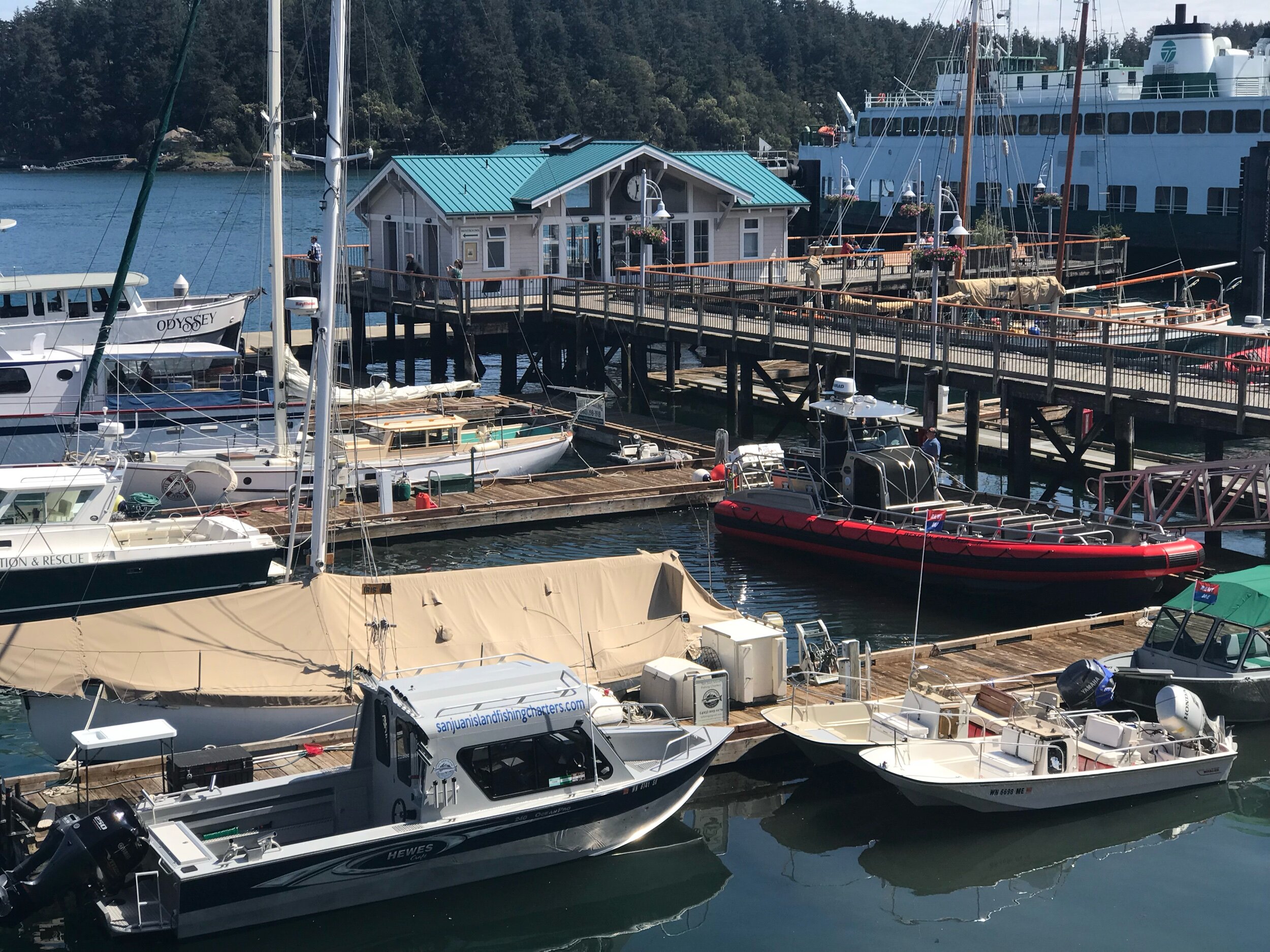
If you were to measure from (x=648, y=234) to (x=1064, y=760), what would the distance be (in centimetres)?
2709

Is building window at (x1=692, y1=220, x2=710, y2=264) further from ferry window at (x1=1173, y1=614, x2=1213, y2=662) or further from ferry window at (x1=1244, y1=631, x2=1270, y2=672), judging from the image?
ferry window at (x1=1244, y1=631, x2=1270, y2=672)

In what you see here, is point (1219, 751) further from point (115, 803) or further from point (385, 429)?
point (385, 429)

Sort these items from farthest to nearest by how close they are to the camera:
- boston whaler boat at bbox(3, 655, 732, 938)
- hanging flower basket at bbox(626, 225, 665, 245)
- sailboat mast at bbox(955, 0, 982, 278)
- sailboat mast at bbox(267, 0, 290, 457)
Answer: hanging flower basket at bbox(626, 225, 665, 245), sailboat mast at bbox(955, 0, 982, 278), sailboat mast at bbox(267, 0, 290, 457), boston whaler boat at bbox(3, 655, 732, 938)

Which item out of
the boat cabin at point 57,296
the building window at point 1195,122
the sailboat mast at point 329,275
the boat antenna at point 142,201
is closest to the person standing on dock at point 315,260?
the boat cabin at point 57,296

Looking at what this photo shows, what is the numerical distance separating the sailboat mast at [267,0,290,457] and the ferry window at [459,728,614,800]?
1340cm

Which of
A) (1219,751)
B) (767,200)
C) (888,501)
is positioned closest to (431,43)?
(767,200)

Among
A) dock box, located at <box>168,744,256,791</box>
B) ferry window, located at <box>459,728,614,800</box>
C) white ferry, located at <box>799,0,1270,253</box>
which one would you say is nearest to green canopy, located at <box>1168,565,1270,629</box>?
ferry window, located at <box>459,728,614,800</box>

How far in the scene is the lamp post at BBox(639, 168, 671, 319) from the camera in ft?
133

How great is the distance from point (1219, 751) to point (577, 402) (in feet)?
71.6

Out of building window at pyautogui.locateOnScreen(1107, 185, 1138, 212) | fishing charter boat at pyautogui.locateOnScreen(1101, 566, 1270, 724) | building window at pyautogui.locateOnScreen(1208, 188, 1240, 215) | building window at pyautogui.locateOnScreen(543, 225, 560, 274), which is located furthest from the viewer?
building window at pyautogui.locateOnScreen(1107, 185, 1138, 212)

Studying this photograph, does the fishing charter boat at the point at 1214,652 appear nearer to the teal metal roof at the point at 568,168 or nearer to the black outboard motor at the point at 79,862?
the black outboard motor at the point at 79,862

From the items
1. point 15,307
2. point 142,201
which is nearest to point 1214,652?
point 142,201

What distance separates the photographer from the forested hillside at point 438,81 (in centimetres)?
13538

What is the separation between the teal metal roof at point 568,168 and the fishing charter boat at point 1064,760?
2973cm
